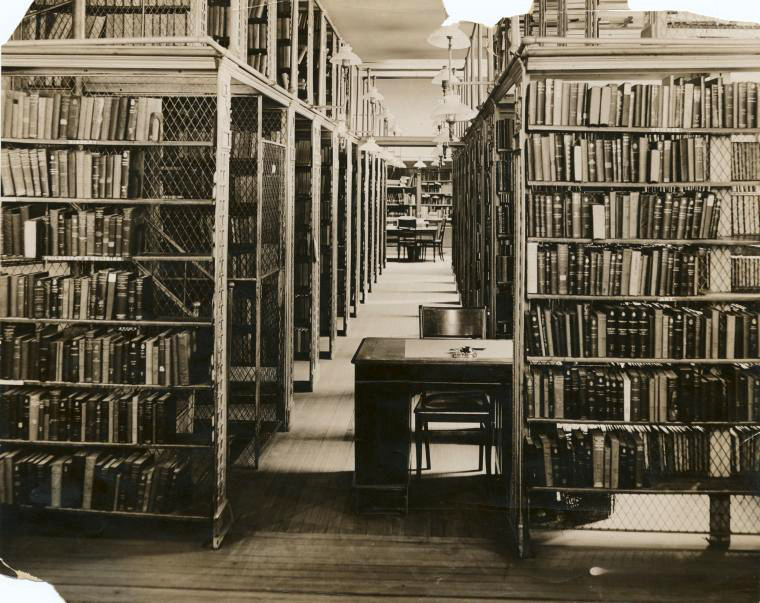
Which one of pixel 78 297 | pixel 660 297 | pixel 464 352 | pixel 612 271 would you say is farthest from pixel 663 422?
pixel 78 297

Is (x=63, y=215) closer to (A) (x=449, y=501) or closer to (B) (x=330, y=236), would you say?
(A) (x=449, y=501)

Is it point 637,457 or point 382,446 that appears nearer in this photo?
point 637,457

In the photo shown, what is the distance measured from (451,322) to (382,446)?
4.48ft

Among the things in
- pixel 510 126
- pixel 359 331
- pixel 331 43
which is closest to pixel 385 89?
pixel 331 43

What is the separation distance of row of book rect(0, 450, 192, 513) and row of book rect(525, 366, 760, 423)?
1961 mm

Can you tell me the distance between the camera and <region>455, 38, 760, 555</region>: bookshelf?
3.99 metres

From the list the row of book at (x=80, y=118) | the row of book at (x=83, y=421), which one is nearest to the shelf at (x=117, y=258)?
the row of book at (x=80, y=118)

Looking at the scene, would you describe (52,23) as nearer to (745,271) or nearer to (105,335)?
(105,335)

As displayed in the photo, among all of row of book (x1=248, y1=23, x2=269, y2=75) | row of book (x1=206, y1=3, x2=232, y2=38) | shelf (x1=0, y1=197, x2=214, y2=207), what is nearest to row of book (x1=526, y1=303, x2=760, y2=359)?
shelf (x1=0, y1=197, x2=214, y2=207)

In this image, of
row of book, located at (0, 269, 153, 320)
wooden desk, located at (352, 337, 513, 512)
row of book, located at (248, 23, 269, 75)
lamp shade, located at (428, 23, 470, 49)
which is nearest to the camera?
row of book, located at (0, 269, 153, 320)

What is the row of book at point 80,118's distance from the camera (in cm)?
405

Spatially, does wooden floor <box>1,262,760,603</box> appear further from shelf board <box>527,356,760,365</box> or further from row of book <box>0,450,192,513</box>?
shelf board <box>527,356,760,365</box>

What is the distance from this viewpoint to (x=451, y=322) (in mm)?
5645

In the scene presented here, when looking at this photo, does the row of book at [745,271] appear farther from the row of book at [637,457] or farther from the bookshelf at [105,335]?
the bookshelf at [105,335]
